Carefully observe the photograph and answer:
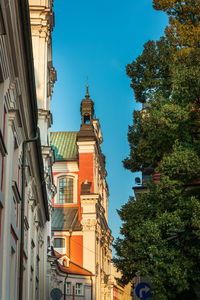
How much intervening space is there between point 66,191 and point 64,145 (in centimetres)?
621

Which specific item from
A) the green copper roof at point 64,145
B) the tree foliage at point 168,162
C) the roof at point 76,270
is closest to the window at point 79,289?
the roof at point 76,270

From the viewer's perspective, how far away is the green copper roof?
5891 cm

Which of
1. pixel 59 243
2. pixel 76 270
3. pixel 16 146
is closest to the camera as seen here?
pixel 16 146

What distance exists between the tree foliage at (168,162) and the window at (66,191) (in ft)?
126

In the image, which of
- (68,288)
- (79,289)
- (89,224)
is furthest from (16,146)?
(89,224)

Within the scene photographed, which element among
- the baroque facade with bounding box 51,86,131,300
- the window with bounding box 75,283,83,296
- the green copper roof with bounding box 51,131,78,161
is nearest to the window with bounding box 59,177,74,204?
the baroque facade with bounding box 51,86,131,300

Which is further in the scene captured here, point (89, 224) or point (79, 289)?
point (89, 224)

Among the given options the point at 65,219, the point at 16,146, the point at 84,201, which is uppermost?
the point at 84,201

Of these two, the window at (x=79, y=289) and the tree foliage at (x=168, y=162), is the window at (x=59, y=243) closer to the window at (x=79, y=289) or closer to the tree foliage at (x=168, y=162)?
the window at (x=79, y=289)

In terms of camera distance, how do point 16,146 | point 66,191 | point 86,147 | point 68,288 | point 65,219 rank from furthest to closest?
1. point 66,191
2. point 86,147
3. point 65,219
4. point 68,288
5. point 16,146

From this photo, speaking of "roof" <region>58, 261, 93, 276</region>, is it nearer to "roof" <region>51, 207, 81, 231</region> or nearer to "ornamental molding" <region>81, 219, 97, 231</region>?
"ornamental molding" <region>81, 219, 97, 231</region>

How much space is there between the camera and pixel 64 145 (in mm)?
60375

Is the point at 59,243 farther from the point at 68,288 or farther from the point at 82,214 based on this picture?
the point at 68,288

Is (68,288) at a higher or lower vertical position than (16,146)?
lower
